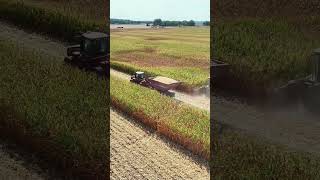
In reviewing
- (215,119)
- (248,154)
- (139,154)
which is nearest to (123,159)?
(139,154)

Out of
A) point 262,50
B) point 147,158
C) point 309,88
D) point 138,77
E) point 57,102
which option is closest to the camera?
point 309,88

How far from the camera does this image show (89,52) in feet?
12.6

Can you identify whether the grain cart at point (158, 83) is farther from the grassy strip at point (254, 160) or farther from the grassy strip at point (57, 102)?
the grassy strip at point (254, 160)

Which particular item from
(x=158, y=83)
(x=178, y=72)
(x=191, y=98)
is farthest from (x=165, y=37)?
(x=191, y=98)

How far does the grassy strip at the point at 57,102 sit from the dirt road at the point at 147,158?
21 centimetres

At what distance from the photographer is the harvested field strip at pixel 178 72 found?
12.7ft

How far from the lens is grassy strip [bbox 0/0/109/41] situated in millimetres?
3779

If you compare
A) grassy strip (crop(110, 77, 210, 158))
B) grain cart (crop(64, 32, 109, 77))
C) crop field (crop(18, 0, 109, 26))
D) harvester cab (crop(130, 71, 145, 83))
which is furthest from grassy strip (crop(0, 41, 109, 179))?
crop field (crop(18, 0, 109, 26))

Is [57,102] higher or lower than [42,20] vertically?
lower

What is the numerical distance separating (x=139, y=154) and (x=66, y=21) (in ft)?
5.29

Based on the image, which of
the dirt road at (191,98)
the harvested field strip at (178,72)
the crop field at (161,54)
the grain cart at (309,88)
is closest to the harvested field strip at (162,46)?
the crop field at (161,54)

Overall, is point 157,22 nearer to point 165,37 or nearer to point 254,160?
point 165,37

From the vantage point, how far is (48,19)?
3867 millimetres

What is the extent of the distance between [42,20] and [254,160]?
2.65 metres
